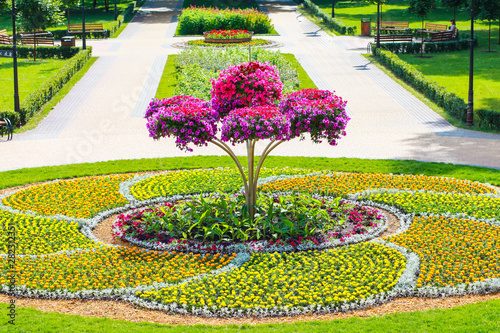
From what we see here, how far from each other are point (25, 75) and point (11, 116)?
1001cm

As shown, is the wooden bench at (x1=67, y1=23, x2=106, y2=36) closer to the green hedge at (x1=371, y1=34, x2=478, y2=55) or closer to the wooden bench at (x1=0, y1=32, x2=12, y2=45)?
the wooden bench at (x1=0, y1=32, x2=12, y2=45)

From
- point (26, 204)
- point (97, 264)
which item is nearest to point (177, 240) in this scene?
point (97, 264)

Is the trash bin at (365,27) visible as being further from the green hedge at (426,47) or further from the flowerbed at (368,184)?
the flowerbed at (368,184)

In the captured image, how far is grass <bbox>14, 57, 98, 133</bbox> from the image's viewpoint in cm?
2149

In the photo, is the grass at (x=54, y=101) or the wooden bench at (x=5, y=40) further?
the wooden bench at (x=5, y=40)

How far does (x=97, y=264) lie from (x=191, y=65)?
1881 cm

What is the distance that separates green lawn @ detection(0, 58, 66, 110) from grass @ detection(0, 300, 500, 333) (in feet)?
55.9

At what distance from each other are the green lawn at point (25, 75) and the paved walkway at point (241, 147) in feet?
6.13

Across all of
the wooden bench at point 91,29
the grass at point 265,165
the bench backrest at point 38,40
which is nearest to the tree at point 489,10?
the grass at point 265,165

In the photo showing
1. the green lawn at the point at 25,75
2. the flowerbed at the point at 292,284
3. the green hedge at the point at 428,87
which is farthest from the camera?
the green lawn at the point at 25,75

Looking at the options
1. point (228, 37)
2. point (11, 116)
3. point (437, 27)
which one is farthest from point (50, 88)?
point (437, 27)

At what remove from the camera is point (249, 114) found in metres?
10.9

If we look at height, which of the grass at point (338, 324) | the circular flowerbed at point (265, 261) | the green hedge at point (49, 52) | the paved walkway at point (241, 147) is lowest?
the grass at point (338, 324)

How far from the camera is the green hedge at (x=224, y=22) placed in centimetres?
4125
